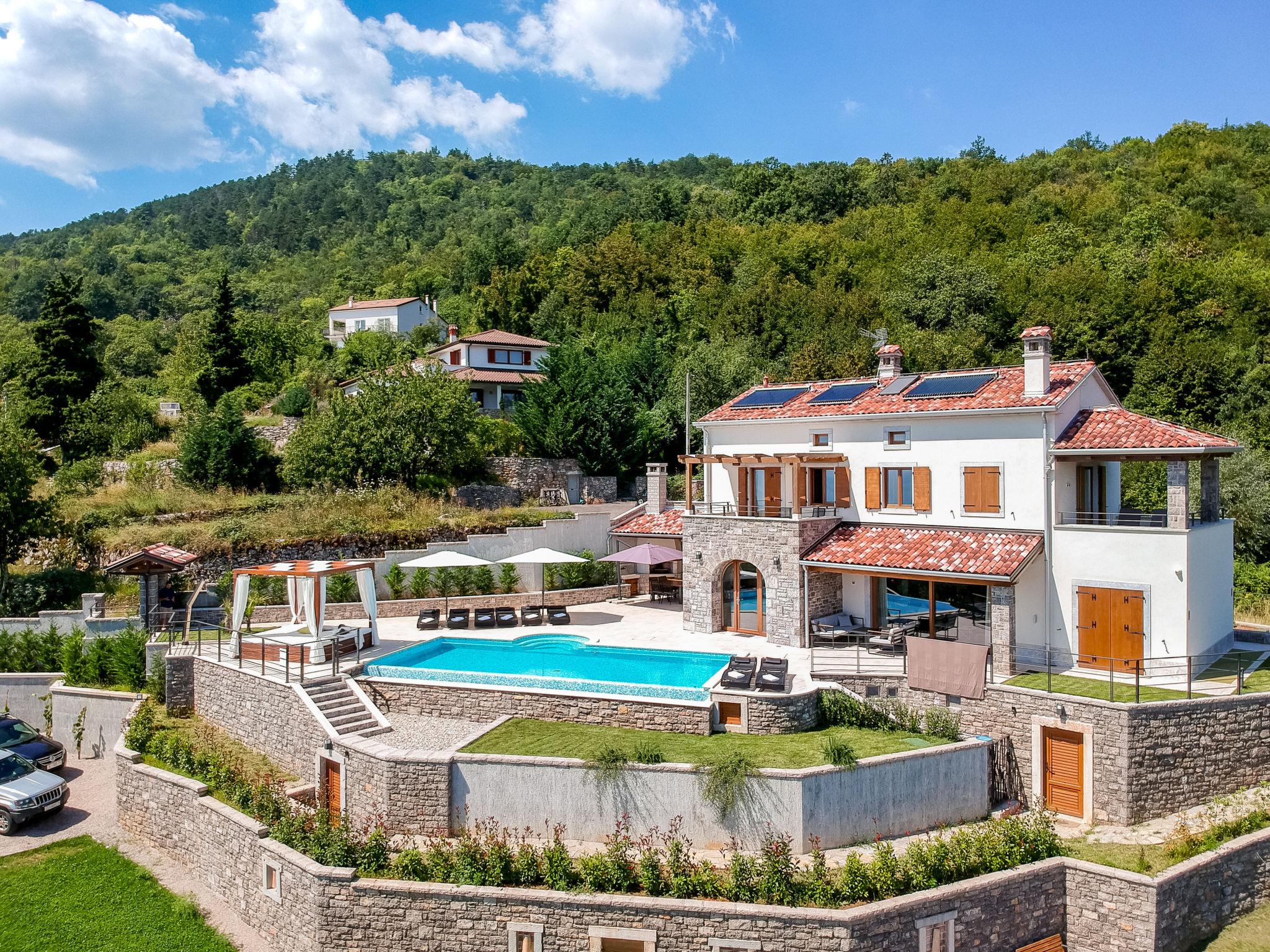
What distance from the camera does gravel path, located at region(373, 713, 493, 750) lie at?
52.0ft

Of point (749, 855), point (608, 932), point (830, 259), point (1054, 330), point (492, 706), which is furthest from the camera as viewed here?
point (830, 259)

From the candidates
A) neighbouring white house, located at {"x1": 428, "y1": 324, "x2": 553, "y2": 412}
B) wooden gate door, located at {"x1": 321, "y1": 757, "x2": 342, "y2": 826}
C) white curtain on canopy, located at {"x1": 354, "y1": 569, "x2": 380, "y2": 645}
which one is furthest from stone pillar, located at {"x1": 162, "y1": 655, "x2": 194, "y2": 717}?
neighbouring white house, located at {"x1": 428, "y1": 324, "x2": 553, "y2": 412}

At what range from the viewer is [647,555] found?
974 inches

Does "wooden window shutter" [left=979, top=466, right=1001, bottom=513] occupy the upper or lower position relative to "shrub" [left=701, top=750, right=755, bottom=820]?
upper

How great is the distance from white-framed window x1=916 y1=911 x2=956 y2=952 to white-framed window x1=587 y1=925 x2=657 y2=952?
396 cm

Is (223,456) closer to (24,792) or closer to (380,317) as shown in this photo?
(24,792)

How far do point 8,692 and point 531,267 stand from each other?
46.0 metres

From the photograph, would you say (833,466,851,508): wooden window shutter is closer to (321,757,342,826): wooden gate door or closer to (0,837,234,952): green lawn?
(321,757,342,826): wooden gate door

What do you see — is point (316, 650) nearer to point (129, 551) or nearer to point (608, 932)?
point (608, 932)

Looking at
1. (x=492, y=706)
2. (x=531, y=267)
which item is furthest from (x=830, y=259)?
(x=492, y=706)

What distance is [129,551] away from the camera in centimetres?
2630

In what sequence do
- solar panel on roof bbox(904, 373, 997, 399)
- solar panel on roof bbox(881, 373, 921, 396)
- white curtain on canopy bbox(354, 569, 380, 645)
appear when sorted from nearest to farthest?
1. white curtain on canopy bbox(354, 569, 380, 645)
2. solar panel on roof bbox(904, 373, 997, 399)
3. solar panel on roof bbox(881, 373, 921, 396)

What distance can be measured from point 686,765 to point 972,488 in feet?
34.8

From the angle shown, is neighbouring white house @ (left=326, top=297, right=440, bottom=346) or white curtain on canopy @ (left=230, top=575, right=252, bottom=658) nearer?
white curtain on canopy @ (left=230, top=575, right=252, bottom=658)
